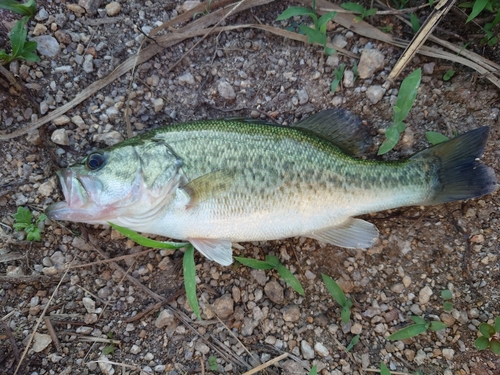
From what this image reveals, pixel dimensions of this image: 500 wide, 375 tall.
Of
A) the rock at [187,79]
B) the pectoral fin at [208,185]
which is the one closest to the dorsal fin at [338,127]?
the pectoral fin at [208,185]

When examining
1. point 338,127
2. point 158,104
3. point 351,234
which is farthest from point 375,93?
point 158,104

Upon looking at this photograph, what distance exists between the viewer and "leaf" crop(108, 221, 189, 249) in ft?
8.73

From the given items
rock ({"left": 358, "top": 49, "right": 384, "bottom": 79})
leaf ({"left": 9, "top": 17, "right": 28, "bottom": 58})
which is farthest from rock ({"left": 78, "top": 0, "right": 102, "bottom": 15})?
rock ({"left": 358, "top": 49, "right": 384, "bottom": 79})

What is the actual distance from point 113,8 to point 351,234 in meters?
2.58

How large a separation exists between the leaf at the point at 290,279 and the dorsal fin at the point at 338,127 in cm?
100

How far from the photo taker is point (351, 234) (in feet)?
9.29

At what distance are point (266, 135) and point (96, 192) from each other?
121 cm

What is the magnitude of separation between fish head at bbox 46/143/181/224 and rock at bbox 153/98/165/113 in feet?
1.88

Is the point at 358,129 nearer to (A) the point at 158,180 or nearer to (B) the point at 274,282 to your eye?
(B) the point at 274,282

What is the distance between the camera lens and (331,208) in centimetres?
276

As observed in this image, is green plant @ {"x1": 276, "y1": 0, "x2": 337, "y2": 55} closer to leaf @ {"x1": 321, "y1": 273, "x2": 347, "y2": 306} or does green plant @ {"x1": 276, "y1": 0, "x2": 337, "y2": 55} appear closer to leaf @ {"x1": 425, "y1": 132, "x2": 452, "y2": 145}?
leaf @ {"x1": 425, "y1": 132, "x2": 452, "y2": 145}

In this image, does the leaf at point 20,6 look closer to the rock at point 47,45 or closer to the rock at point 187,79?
the rock at point 47,45

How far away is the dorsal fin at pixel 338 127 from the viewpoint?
2914mm

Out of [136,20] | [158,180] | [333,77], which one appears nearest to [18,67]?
[136,20]
